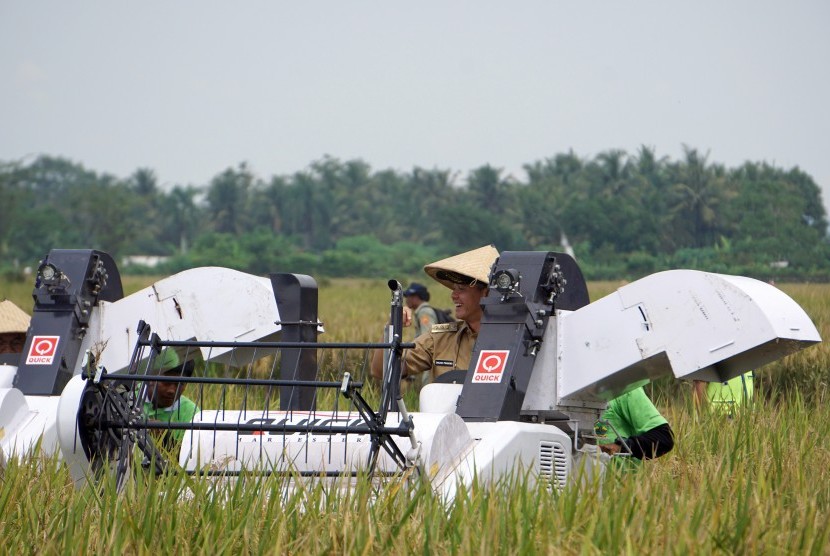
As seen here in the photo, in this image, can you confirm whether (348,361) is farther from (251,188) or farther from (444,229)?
(251,188)

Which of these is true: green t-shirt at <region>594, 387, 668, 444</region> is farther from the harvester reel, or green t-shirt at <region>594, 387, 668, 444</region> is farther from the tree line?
the tree line

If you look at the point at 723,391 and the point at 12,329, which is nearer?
the point at 12,329

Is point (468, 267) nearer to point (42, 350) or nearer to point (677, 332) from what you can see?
point (677, 332)

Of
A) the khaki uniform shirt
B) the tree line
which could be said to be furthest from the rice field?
the tree line

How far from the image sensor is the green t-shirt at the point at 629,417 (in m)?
5.60

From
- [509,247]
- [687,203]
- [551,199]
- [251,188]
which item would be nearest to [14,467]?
A: [687,203]

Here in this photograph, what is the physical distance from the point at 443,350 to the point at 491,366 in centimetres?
94

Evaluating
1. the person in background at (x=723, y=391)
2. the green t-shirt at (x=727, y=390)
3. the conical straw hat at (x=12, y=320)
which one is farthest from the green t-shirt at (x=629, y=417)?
the conical straw hat at (x=12, y=320)

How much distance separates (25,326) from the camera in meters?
7.45

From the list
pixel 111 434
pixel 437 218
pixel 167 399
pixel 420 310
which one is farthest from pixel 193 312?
pixel 437 218

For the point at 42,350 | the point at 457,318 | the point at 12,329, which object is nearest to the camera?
the point at 457,318

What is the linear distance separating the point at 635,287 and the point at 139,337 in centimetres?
214

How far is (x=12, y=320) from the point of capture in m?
7.46

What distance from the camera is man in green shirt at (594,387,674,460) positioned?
549cm
